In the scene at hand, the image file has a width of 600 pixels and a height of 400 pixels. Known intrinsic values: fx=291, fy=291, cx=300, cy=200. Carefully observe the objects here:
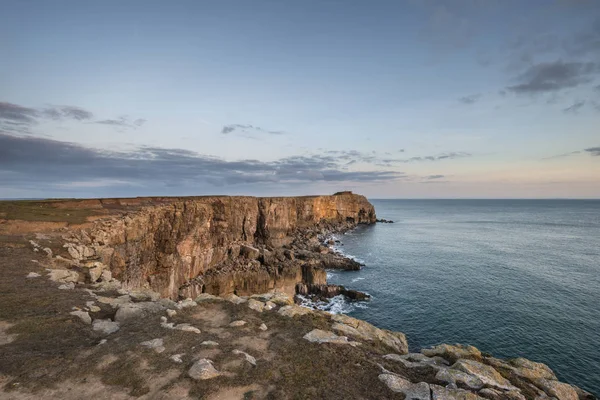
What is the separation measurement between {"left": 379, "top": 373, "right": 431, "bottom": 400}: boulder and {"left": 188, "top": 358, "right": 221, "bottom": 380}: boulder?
670cm

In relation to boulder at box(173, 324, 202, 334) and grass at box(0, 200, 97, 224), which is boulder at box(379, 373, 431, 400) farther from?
grass at box(0, 200, 97, 224)

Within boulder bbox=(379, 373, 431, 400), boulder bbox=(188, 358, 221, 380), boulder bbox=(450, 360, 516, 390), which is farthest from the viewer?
boulder bbox=(450, 360, 516, 390)

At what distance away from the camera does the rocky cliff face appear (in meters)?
31.8

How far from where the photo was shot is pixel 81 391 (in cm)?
987

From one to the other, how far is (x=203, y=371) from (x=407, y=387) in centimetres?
793

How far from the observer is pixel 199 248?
53.2 metres

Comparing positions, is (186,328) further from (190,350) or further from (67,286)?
(67,286)

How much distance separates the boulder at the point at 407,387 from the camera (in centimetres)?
1085

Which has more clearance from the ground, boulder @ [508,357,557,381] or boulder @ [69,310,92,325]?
boulder @ [69,310,92,325]

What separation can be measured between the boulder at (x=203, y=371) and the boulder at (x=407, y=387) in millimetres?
6702

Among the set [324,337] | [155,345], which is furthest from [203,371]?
[324,337]

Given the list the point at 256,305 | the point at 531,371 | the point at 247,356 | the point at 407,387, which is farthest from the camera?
the point at 256,305

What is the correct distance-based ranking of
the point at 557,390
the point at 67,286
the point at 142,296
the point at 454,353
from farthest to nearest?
the point at 142,296 < the point at 67,286 < the point at 454,353 < the point at 557,390

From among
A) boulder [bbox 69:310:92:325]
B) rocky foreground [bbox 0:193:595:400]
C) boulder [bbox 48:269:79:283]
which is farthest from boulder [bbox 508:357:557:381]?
boulder [bbox 48:269:79:283]
